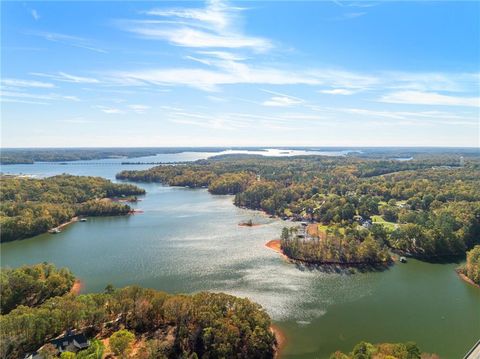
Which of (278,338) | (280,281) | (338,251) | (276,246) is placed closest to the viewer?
(278,338)

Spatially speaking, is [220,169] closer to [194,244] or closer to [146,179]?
[146,179]

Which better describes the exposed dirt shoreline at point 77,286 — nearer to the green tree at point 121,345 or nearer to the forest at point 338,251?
the green tree at point 121,345

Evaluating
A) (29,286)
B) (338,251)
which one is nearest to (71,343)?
(29,286)

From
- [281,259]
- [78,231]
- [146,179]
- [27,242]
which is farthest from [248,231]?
[146,179]

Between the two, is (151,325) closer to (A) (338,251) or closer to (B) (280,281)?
(B) (280,281)

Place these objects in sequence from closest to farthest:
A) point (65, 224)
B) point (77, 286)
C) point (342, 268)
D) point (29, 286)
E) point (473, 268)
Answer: point (29, 286) → point (77, 286) → point (473, 268) → point (342, 268) → point (65, 224)

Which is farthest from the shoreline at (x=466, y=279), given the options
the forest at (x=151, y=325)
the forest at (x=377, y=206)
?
the forest at (x=151, y=325)
